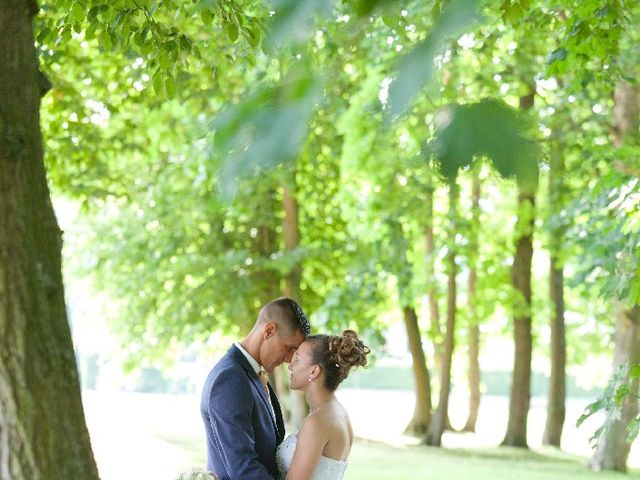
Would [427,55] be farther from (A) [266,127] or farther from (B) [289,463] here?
(B) [289,463]

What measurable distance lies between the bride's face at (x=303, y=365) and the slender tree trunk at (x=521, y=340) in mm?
15893

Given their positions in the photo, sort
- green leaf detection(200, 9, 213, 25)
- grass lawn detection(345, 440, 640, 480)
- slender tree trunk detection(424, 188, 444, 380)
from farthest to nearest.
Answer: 1. slender tree trunk detection(424, 188, 444, 380)
2. grass lawn detection(345, 440, 640, 480)
3. green leaf detection(200, 9, 213, 25)

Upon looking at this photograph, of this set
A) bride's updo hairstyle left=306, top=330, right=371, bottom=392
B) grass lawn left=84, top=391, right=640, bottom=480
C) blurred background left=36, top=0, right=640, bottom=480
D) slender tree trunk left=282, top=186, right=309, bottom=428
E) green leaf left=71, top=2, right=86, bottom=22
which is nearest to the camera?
bride's updo hairstyle left=306, top=330, right=371, bottom=392

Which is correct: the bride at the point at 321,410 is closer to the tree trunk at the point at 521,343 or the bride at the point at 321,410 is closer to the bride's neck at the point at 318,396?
the bride's neck at the point at 318,396

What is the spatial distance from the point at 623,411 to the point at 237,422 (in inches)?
459

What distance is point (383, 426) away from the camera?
→ 3089 cm

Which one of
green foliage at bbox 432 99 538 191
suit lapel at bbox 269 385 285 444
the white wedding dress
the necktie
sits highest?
green foliage at bbox 432 99 538 191

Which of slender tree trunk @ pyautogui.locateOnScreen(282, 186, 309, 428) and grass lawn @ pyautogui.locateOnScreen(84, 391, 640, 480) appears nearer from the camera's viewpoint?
grass lawn @ pyautogui.locateOnScreen(84, 391, 640, 480)

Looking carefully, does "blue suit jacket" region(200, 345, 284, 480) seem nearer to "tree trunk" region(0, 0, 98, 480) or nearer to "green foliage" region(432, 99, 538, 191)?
"tree trunk" region(0, 0, 98, 480)

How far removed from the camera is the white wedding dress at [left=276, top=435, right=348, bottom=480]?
501 centimetres

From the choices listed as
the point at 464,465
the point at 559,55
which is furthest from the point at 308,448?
the point at 464,465

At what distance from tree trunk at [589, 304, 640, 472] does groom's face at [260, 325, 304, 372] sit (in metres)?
11.0

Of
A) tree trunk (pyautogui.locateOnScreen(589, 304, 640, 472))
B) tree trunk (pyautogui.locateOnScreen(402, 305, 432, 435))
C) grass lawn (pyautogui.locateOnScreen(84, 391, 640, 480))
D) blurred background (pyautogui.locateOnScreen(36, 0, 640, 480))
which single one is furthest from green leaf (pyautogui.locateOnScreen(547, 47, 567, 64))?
tree trunk (pyautogui.locateOnScreen(402, 305, 432, 435))

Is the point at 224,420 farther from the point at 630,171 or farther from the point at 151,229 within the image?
the point at 151,229
